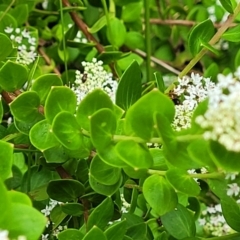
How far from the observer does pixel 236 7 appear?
0.54 metres

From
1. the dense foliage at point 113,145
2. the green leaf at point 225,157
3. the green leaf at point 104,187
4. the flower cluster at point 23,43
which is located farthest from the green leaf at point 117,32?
the green leaf at point 225,157

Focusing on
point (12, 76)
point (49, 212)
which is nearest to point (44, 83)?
point (12, 76)

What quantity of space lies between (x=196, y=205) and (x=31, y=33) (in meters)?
0.29

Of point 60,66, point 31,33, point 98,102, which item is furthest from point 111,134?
point 60,66

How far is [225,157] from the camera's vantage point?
13.3 inches

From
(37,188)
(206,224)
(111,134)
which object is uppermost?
(111,134)

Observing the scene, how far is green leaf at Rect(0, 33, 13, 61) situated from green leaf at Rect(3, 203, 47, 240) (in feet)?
0.64

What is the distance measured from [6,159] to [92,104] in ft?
0.24

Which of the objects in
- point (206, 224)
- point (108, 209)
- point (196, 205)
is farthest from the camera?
point (206, 224)

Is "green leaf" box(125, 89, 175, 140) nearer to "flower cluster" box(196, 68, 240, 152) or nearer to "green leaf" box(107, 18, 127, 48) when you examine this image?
"flower cluster" box(196, 68, 240, 152)

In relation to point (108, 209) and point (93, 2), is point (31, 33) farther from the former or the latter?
point (108, 209)

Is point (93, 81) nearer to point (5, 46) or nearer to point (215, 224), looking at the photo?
point (5, 46)

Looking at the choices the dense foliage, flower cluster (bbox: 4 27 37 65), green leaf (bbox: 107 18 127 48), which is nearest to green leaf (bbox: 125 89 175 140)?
the dense foliage

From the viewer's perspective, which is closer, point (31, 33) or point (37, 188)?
point (37, 188)
